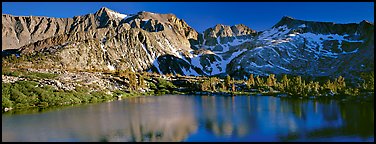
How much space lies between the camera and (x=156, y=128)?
2343 inches

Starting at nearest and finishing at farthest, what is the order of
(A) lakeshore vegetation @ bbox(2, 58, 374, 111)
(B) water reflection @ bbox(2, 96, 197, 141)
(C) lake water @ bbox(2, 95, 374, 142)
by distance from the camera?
(C) lake water @ bbox(2, 95, 374, 142)
(B) water reflection @ bbox(2, 96, 197, 141)
(A) lakeshore vegetation @ bbox(2, 58, 374, 111)

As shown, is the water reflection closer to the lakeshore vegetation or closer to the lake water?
the lake water

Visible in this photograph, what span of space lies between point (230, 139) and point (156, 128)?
51.7 ft

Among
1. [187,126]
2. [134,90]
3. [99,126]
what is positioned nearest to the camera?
[187,126]

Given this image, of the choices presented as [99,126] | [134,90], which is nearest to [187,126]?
[99,126]

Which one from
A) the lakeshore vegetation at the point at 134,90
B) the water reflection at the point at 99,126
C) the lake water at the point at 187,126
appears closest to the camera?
the lake water at the point at 187,126

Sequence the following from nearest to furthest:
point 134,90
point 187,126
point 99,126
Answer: point 187,126, point 99,126, point 134,90

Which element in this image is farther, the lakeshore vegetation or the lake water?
the lakeshore vegetation

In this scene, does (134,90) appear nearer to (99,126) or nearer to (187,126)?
(99,126)

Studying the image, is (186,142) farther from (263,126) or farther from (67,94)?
(67,94)

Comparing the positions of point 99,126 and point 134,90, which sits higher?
point 134,90

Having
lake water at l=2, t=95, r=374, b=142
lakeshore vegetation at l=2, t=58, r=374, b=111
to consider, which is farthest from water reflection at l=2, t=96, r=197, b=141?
lakeshore vegetation at l=2, t=58, r=374, b=111

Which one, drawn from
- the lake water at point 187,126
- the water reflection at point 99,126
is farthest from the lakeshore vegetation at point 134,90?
the water reflection at point 99,126

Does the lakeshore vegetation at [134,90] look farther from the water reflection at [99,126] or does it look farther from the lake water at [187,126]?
the water reflection at [99,126]
